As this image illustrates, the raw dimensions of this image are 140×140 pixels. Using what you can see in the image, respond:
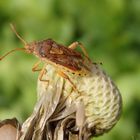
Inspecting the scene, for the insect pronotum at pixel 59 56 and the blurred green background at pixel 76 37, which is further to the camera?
the blurred green background at pixel 76 37

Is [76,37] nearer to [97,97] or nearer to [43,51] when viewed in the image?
[43,51]

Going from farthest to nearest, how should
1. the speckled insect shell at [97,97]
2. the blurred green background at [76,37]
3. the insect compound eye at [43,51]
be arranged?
1. the blurred green background at [76,37]
2. the insect compound eye at [43,51]
3. the speckled insect shell at [97,97]

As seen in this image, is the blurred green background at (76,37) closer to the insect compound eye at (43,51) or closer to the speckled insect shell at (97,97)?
the insect compound eye at (43,51)

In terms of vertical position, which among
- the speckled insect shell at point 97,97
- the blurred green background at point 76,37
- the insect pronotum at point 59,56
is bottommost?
the speckled insect shell at point 97,97

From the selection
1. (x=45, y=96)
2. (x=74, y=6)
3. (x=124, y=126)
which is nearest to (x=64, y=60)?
(x=45, y=96)

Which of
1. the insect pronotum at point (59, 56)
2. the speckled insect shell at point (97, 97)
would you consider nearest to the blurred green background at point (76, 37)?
the insect pronotum at point (59, 56)

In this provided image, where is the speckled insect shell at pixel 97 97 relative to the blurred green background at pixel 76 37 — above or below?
below

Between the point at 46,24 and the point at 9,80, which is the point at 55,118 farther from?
the point at 46,24

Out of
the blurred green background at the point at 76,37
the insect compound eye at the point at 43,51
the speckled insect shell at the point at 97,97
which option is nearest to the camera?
the speckled insect shell at the point at 97,97

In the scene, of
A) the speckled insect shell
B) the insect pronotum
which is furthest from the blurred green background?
the speckled insect shell
